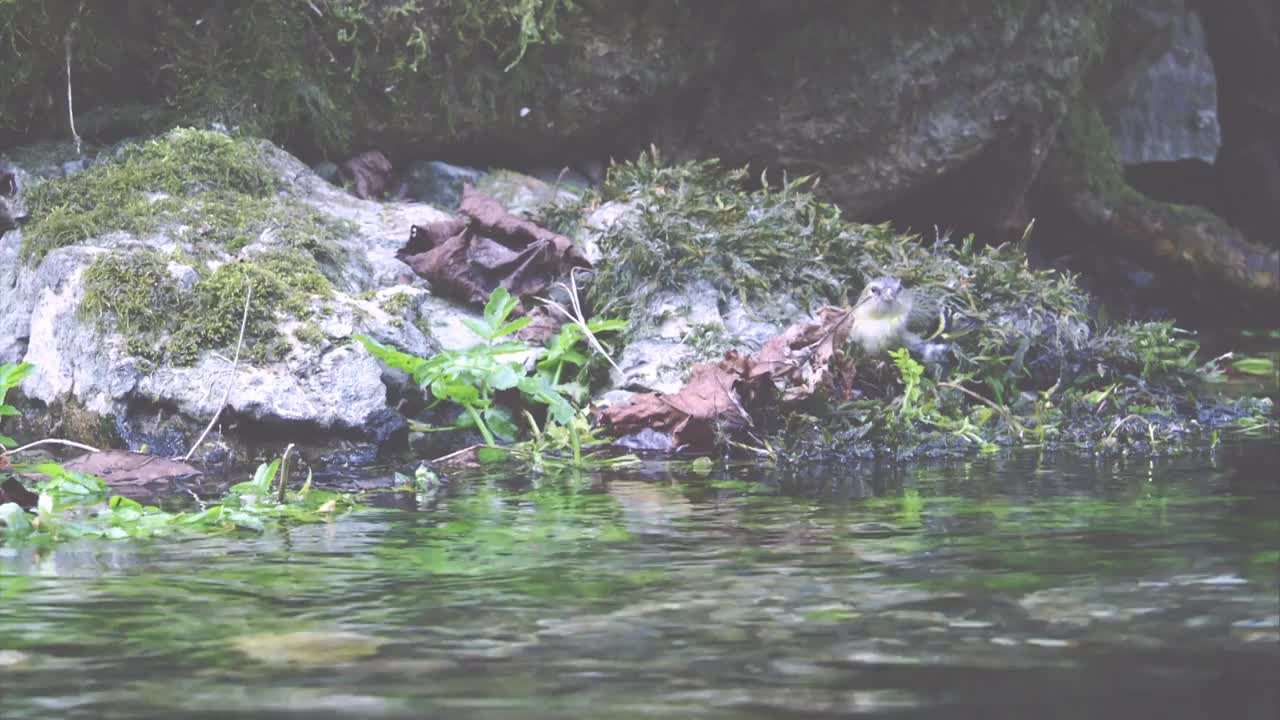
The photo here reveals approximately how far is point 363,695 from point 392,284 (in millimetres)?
4102

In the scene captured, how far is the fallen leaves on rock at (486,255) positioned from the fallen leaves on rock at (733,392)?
1.05 m

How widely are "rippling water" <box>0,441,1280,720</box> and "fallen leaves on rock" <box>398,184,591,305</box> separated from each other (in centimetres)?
242

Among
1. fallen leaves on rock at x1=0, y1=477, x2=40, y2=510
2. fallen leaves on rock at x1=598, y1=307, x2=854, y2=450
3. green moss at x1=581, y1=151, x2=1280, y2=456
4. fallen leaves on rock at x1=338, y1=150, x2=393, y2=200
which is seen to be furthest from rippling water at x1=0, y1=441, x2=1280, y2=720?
fallen leaves on rock at x1=338, y1=150, x2=393, y2=200

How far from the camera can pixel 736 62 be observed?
26.6 feet

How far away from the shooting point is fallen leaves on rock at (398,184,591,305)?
18.1ft

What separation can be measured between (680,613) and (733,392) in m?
2.60

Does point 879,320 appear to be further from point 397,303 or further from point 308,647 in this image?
point 308,647

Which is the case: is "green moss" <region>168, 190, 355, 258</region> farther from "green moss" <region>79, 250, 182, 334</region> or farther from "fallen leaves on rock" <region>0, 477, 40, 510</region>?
"fallen leaves on rock" <region>0, 477, 40, 510</region>

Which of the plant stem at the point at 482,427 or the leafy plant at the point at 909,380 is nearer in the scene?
the plant stem at the point at 482,427

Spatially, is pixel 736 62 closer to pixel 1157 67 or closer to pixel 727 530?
pixel 1157 67

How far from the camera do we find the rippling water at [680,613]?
1.49 metres

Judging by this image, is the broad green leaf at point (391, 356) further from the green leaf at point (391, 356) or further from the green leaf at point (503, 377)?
the green leaf at point (503, 377)

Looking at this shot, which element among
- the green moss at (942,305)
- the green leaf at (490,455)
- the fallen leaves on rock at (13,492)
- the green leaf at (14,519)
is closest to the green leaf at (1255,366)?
the green moss at (942,305)

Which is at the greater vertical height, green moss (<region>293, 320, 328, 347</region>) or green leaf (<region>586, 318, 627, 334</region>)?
green leaf (<region>586, 318, 627, 334</region>)
